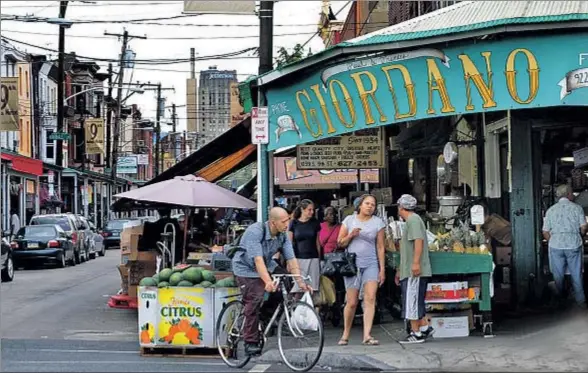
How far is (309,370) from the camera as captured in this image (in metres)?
9.91

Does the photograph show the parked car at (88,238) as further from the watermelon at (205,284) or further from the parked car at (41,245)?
the watermelon at (205,284)

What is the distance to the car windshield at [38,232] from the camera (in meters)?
30.4

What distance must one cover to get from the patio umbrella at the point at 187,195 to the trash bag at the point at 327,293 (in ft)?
10.00

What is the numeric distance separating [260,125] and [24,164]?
35225 mm

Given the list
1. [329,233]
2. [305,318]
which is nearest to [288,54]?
[329,233]

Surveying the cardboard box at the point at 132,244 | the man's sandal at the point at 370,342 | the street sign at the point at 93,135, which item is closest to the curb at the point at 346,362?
the man's sandal at the point at 370,342

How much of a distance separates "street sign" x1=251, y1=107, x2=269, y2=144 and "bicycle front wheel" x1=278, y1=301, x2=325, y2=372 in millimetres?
3683

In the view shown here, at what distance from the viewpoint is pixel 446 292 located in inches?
466

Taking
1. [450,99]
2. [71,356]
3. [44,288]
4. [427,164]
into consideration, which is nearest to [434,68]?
[450,99]

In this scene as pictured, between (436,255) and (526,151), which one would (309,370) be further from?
(526,151)

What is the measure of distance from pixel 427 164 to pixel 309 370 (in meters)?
10.7

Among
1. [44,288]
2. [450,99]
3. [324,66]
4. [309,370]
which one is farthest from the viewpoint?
[44,288]

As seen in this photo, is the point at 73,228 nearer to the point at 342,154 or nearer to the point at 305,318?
the point at 342,154

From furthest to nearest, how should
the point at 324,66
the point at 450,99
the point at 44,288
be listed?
the point at 44,288
the point at 324,66
the point at 450,99
